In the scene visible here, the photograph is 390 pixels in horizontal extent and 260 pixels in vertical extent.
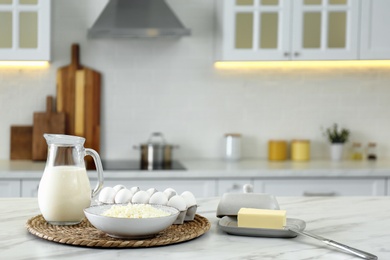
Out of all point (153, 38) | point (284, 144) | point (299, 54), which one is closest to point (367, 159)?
point (284, 144)

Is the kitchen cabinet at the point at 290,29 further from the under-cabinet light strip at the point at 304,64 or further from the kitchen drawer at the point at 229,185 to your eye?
the kitchen drawer at the point at 229,185

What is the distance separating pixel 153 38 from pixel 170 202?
9.29ft

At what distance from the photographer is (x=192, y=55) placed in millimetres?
4543

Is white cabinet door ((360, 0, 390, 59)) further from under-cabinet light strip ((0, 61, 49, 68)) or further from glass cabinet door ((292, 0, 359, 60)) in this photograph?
under-cabinet light strip ((0, 61, 49, 68))

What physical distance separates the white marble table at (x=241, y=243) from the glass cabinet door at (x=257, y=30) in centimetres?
217

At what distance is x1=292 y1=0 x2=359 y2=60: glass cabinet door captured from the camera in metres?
4.23

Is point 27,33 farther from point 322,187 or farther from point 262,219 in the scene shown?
point 262,219

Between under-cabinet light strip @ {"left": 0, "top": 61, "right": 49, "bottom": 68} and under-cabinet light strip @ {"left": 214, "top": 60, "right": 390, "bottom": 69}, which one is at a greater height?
under-cabinet light strip @ {"left": 214, "top": 60, "right": 390, "bottom": 69}

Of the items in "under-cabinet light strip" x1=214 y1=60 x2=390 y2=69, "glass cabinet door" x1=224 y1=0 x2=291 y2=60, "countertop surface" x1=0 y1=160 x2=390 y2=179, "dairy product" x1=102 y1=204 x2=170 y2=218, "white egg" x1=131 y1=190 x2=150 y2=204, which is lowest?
"countertop surface" x1=0 y1=160 x2=390 y2=179

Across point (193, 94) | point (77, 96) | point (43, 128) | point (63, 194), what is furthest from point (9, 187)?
point (63, 194)

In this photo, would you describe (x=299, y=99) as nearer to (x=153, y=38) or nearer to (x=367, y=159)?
(x=367, y=159)

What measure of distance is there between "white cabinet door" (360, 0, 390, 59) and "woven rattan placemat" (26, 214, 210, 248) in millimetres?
2720

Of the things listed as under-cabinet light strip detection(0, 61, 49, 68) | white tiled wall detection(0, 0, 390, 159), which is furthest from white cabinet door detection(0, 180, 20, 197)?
under-cabinet light strip detection(0, 61, 49, 68)

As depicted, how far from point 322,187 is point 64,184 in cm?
248
